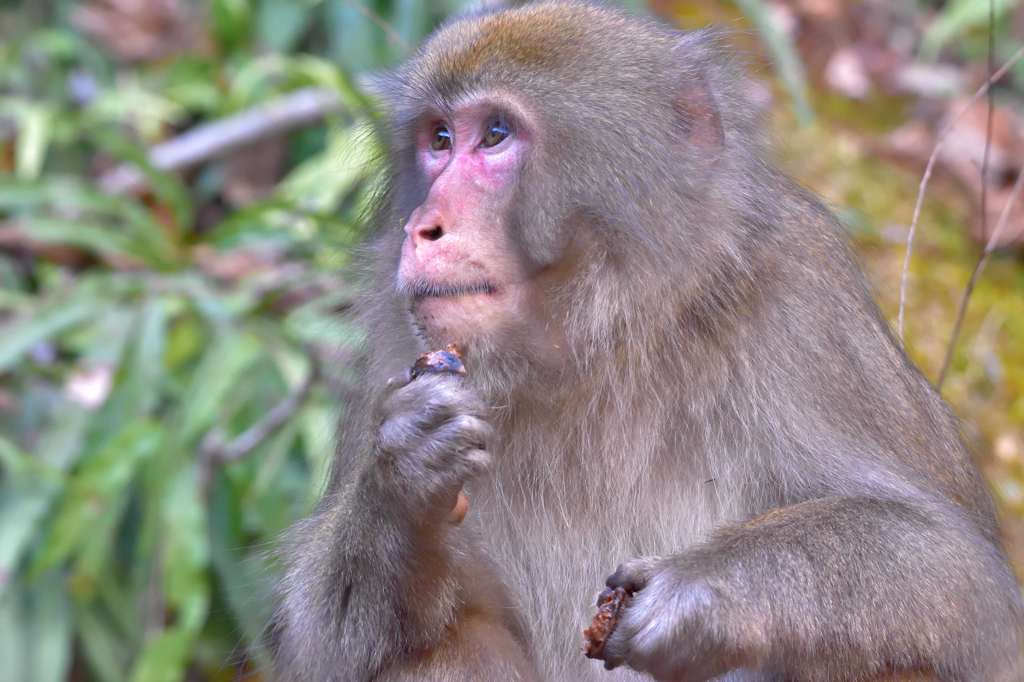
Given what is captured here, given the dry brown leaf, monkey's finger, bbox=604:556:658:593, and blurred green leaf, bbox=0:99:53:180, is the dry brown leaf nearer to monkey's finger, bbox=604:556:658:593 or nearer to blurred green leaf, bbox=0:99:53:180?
blurred green leaf, bbox=0:99:53:180

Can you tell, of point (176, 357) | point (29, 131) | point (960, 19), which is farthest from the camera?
point (29, 131)

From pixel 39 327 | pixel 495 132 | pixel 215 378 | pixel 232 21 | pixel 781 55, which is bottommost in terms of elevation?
pixel 215 378

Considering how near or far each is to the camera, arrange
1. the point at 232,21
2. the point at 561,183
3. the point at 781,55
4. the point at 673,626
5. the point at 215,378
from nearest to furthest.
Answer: the point at 673,626 → the point at 561,183 → the point at 215,378 → the point at 781,55 → the point at 232,21

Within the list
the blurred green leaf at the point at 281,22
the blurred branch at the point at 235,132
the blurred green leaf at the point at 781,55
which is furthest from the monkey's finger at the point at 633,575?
the blurred green leaf at the point at 281,22

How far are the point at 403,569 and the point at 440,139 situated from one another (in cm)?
87

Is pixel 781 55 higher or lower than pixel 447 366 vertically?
lower

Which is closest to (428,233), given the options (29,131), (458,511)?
Result: (458,511)

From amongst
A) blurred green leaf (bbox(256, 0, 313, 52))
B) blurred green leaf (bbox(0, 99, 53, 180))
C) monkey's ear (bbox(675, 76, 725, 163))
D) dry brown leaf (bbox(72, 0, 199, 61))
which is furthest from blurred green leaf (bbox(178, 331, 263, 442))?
dry brown leaf (bbox(72, 0, 199, 61))

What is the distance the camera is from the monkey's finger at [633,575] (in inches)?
70.7

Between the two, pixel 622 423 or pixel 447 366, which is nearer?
pixel 447 366

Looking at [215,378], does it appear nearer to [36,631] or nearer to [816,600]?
[36,631]

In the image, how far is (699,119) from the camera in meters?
2.17

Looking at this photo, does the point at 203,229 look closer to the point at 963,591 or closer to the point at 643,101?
the point at 643,101

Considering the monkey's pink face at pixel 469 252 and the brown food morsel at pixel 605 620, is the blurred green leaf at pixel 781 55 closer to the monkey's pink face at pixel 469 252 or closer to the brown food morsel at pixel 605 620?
the monkey's pink face at pixel 469 252
